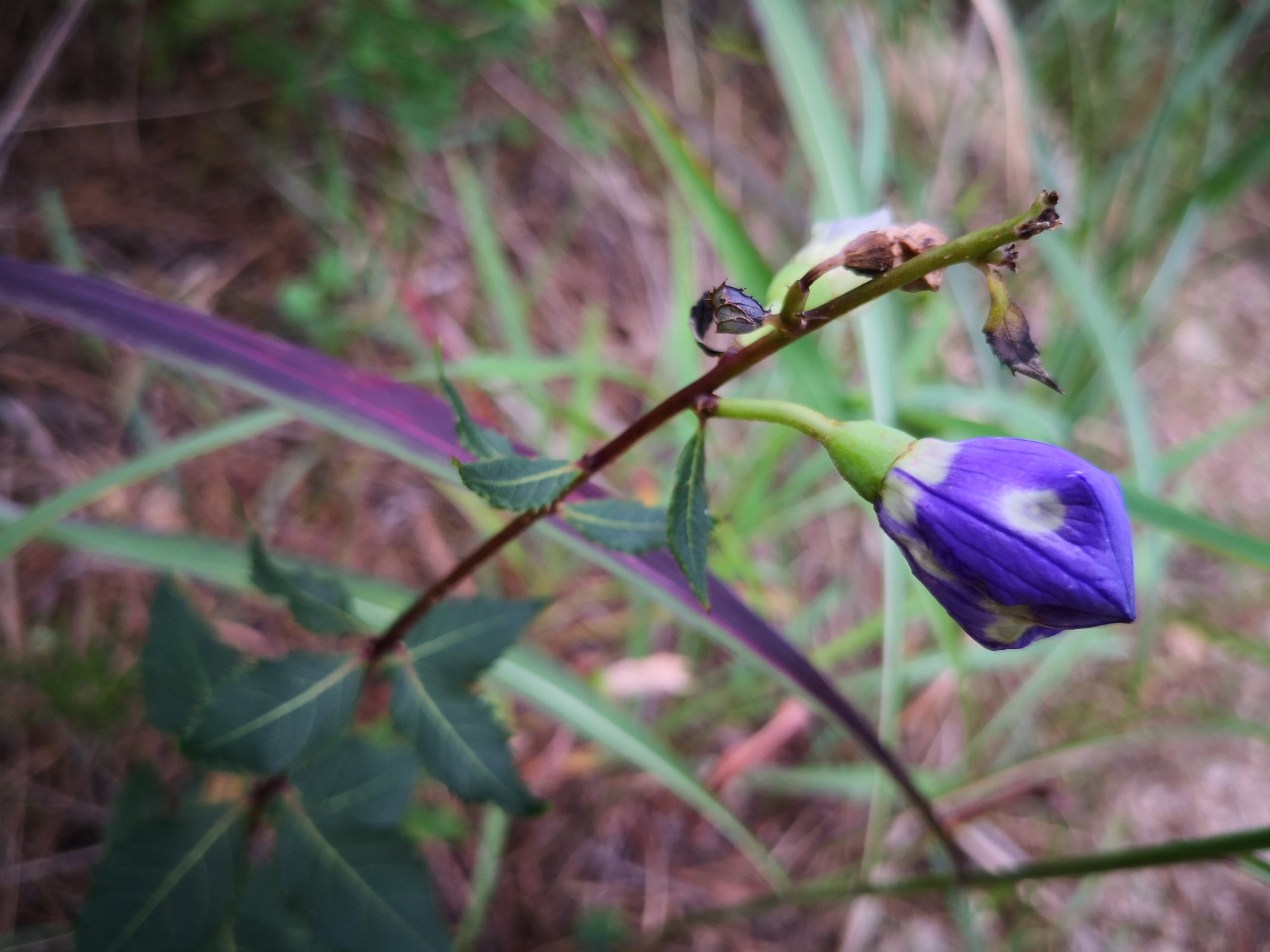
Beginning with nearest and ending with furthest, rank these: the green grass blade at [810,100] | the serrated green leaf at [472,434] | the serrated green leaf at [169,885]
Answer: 1. the serrated green leaf at [472,434]
2. the serrated green leaf at [169,885]
3. the green grass blade at [810,100]

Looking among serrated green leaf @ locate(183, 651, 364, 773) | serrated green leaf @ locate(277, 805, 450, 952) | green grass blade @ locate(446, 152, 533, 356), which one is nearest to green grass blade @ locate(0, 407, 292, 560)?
serrated green leaf @ locate(183, 651, 364, 773)

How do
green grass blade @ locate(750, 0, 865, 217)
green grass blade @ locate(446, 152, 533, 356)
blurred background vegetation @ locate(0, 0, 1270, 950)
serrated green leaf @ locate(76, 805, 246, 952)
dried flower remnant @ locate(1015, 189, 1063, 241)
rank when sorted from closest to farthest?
dried flower remnant @ locate(1015, 189, 1063, 241), serrated green leaf @ locate(76, 805, 246, 952), green grass blade @ locate(750, 0, 865, 217), blurred background vegetation @ locate(0, 0, 1270, 950), green grass blade @ locate(446, 152, 533, 356)

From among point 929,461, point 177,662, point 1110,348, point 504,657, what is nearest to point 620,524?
point 929,461

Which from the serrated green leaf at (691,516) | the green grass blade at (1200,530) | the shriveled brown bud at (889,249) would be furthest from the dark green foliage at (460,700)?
the green grass blade at (1200,530)

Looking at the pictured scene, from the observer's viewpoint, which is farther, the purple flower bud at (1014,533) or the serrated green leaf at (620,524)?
the serrated green leaf at (620,524)

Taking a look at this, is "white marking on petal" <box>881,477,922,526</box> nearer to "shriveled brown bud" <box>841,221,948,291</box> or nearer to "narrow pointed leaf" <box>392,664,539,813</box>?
"shriveled brown bud" <box>841,221,948,291</box>

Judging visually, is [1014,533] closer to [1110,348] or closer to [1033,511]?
[1033,511]

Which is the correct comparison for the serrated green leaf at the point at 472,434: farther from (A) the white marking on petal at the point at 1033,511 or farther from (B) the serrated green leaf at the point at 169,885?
(B) the serrated green leaf at the point at 169,885
